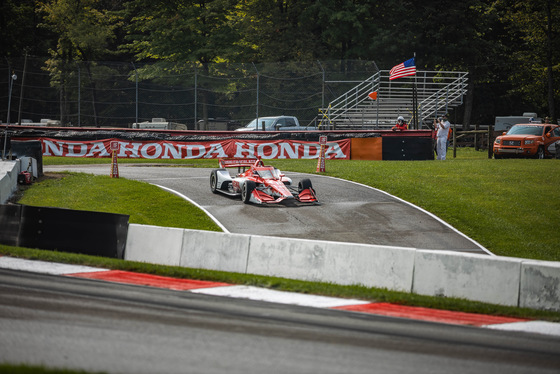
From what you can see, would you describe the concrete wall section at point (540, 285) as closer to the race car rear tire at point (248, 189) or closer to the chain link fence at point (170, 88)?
the race car rear tire at point (248, 189)

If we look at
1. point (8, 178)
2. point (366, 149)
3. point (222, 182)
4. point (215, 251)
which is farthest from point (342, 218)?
point (366, 149)

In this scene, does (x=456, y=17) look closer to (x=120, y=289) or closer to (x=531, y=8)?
(x=531, y=8)

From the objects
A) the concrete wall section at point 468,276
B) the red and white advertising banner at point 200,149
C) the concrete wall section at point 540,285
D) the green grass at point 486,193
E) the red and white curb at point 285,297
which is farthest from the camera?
the red and white advertising banner at point 200,149

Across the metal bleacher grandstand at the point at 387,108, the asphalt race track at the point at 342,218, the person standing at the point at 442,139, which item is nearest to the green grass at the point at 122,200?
the asphalt race track at the point at 342,218

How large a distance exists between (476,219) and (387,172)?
20.7 ft

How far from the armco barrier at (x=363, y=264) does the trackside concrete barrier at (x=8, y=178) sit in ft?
17.8

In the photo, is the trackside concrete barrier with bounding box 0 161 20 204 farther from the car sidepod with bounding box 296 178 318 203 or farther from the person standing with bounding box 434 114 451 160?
the person standing with bounding box 434 114 451 160

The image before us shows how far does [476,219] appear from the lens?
17.5 m

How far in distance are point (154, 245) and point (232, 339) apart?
590cm

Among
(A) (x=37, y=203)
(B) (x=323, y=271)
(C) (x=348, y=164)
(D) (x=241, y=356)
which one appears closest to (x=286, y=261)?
(B) (x=323, y=271)

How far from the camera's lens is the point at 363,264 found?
1037 centimetres

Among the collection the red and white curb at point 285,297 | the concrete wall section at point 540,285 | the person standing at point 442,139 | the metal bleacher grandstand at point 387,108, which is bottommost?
the red and white curb at point 285,297

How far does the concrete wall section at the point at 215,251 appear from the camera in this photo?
11344 mm

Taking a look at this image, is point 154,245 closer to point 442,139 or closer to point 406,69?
point 442,139
